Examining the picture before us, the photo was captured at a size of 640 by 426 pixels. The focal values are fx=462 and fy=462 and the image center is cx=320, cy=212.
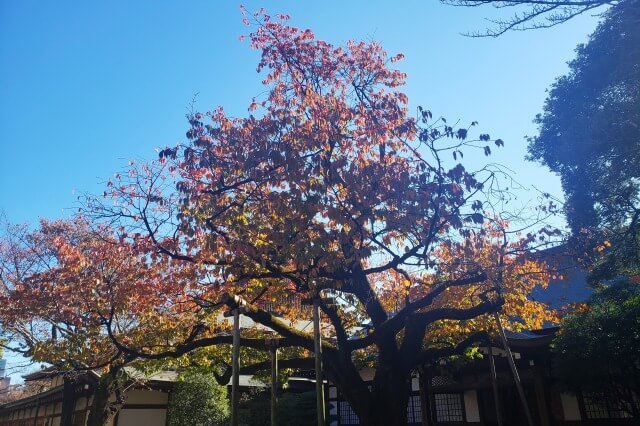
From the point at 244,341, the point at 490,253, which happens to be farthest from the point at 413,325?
the point at 244,341

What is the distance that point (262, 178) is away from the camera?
8742 millimetres

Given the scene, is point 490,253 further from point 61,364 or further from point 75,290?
point 61,364

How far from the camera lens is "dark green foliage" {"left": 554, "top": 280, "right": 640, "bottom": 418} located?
399 inches

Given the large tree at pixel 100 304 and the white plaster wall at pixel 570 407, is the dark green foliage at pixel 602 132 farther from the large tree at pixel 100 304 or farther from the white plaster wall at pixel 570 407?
the large tree at pixel 100 304

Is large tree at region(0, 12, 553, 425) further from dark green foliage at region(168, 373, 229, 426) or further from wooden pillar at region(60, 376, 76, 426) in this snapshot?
wooden pillar at region(60, 376, 76, 426)

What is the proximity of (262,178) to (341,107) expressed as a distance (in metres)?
2.43

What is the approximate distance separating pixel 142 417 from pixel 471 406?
42.1 feet

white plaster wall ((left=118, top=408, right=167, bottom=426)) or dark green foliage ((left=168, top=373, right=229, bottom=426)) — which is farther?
white plaster wall ((left=118, top=408, right=167, bottom=426))

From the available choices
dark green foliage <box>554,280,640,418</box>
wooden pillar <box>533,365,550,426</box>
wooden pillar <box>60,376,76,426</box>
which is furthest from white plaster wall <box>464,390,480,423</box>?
wooden pillar <box>60,376,76,426</box>

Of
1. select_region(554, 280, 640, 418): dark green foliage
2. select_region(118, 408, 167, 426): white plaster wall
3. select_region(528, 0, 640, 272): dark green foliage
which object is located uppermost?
select_region(528, 0, 640, 272): dark green foliage

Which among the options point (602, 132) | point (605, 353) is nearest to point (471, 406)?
point (605, 353)

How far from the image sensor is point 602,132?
510 inches

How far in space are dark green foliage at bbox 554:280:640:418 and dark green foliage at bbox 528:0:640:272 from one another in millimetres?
1948

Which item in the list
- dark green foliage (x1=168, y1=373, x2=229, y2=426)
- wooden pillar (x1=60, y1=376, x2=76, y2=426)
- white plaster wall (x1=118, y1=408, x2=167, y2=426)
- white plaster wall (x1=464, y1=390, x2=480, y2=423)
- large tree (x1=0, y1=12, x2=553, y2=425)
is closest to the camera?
large tree (x1=0, y1=12, x2=553, y2=425)
